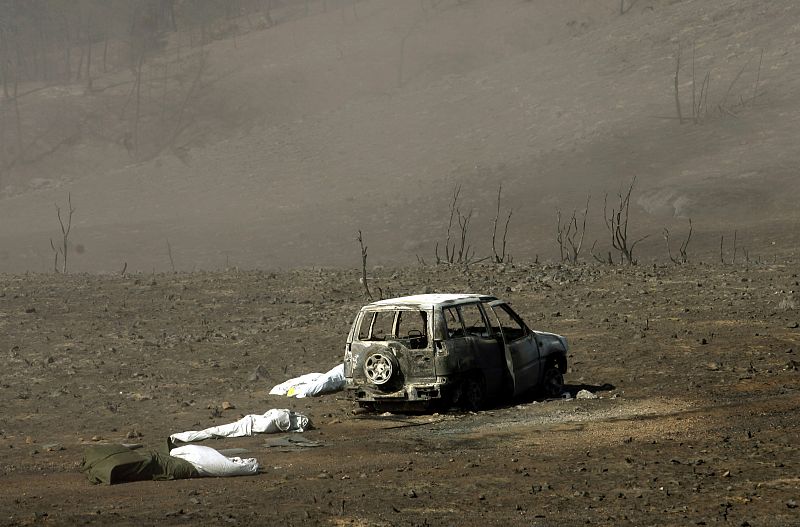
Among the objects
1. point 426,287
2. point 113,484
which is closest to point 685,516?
point 113,484

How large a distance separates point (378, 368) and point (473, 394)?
4.16 feet

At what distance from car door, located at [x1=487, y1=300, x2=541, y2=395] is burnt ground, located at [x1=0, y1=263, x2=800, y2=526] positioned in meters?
0.37

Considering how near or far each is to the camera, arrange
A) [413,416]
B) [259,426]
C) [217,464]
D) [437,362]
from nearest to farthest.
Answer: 1. [217,464]
2. [259,426]
3. [437,362]
4. [413,416]

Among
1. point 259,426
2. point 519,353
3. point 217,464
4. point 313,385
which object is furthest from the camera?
point 313,385

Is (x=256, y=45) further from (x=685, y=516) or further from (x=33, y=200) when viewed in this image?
(x=685, y=516)

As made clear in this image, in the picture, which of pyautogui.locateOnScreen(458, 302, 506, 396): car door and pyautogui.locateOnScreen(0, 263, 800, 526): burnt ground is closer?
pyautogui.locateOnScreen(0, 263, 800, 526): burnt ground

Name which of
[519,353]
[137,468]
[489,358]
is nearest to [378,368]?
[489,358]

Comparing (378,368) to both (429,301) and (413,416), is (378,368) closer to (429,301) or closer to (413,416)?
(413,416)

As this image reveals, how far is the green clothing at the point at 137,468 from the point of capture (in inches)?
444

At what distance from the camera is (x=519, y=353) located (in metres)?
15.5

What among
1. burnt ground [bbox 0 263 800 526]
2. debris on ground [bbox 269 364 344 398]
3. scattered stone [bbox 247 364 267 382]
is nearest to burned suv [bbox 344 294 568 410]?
burnt ground [bbox 0 263 800 526]

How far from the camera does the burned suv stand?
1459 cm

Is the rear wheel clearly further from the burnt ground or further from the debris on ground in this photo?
the debris on ground

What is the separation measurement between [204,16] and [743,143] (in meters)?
99.2
